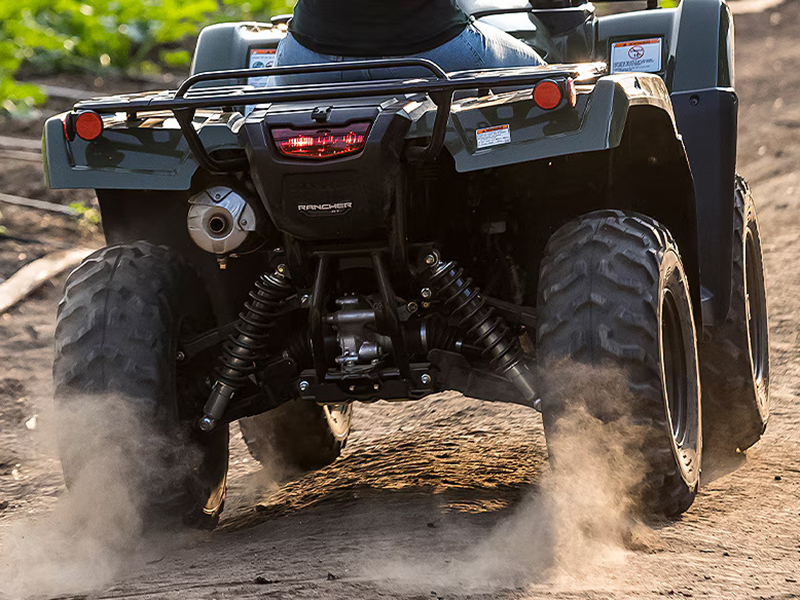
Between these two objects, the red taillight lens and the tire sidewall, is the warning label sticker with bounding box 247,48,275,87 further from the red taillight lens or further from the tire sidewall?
the tire sidewall

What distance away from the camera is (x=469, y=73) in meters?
3.85

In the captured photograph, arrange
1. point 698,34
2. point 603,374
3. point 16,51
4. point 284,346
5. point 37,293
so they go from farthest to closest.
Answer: point 16,51 → point 37,293 → point 698,34 → point 284,346 → point 603,374

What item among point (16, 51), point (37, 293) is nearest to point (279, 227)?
point (37, 293)

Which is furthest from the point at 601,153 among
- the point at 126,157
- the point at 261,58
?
the point at 261,58

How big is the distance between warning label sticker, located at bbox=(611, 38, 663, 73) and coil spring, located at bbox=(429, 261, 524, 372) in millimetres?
1456

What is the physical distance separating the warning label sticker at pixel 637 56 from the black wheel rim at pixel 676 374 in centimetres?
124

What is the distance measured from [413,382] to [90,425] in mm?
1006

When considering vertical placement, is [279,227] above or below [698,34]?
below

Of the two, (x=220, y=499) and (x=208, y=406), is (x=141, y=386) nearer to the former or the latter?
(x=208, y=406)

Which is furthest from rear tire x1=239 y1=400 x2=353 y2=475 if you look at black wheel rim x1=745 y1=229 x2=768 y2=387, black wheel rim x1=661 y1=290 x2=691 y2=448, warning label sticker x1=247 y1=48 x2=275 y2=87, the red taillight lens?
the red taillight lens

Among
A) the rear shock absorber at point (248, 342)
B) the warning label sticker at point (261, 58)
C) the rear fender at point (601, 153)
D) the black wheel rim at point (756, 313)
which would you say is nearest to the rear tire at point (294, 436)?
the rear shock absorber at point (248, 342)

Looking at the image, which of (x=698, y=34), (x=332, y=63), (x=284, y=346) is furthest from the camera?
(x=698, y=34)

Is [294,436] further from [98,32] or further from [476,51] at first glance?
[98,32]

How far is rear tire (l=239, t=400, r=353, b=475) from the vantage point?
17.7 ft
